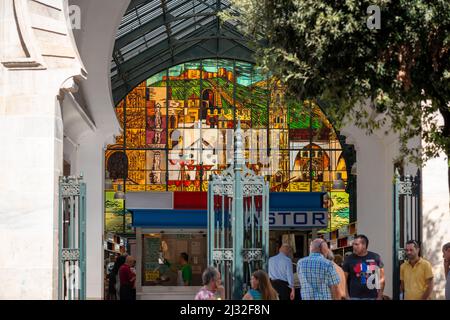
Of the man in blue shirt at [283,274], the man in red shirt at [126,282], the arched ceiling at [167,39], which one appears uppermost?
the arched ceiling at [167,39]

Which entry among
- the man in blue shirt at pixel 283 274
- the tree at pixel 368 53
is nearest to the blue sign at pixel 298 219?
the man in blue shirt at pixel 283 274

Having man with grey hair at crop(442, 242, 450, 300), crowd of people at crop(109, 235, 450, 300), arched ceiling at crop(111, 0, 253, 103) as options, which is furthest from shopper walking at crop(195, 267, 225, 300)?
arched ceiling at crop(111, 0, 253, 103)

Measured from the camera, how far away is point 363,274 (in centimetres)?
1535

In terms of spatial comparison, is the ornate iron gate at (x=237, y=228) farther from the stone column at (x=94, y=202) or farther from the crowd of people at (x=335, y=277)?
the stone column at (x=94, y=202)

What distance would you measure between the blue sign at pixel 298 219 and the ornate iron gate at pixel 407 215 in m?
12.3

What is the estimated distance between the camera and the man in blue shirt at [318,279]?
47.4 ft

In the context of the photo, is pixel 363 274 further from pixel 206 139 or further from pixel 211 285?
pixel 206 139

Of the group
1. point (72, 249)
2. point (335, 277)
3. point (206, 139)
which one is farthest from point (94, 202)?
point (206, 139)

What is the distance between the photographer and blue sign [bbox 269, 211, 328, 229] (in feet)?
100

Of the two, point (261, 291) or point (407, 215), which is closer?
point (261, 291)

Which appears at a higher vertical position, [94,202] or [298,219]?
[94,202]

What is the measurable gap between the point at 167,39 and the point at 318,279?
27.1m
